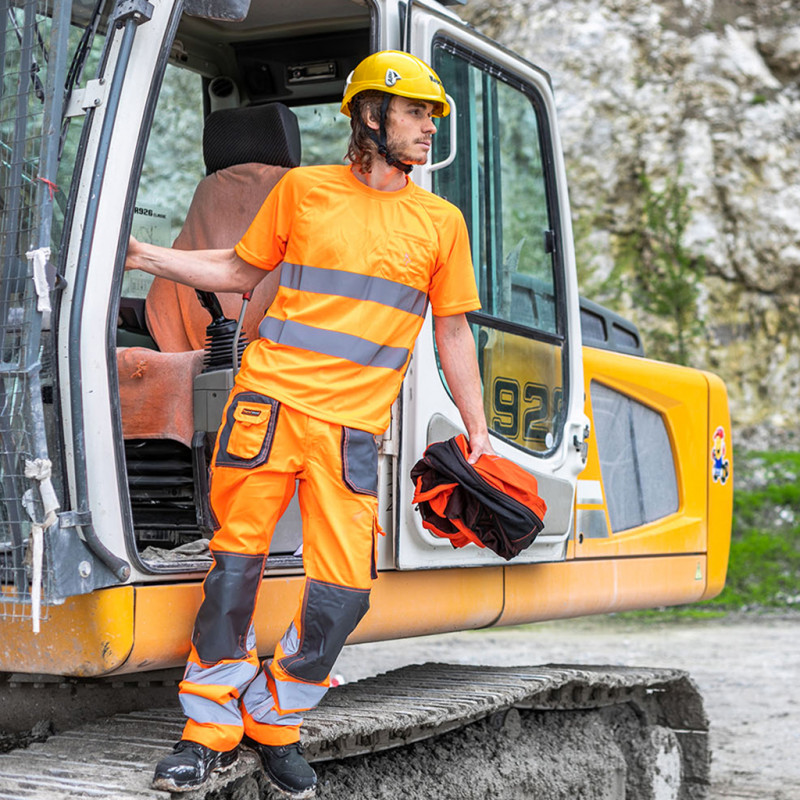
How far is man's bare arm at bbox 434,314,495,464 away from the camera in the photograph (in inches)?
127

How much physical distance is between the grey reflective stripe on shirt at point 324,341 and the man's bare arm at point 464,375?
0.36m

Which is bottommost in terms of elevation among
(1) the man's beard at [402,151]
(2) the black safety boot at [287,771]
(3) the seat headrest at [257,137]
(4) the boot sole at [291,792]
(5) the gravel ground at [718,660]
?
(5) the gravel ground at [718,660]

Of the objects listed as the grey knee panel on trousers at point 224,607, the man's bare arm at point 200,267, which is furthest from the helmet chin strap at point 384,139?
the grey knee panel on trousers at point 224,607

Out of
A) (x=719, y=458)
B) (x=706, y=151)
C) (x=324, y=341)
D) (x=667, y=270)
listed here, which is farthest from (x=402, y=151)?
(x=706, y=151)

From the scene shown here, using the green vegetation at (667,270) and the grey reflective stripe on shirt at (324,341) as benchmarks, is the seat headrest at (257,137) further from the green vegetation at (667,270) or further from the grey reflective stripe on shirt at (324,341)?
the green vegetation at (667,270)

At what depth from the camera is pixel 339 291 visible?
112 inches

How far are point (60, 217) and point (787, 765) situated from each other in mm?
4759

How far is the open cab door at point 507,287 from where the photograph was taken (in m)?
3.44

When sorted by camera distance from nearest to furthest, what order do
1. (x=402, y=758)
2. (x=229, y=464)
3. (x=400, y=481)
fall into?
(x=229, y=464) → (x=400, y=481) → (x=402, y=758)

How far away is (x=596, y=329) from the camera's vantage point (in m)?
4.90

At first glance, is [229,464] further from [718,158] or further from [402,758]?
[718,158]

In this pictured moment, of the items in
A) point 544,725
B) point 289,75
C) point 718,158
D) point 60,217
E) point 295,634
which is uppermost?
point 718,158

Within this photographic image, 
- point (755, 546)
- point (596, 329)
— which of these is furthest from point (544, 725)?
point (755, 546)

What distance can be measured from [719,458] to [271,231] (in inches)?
112
